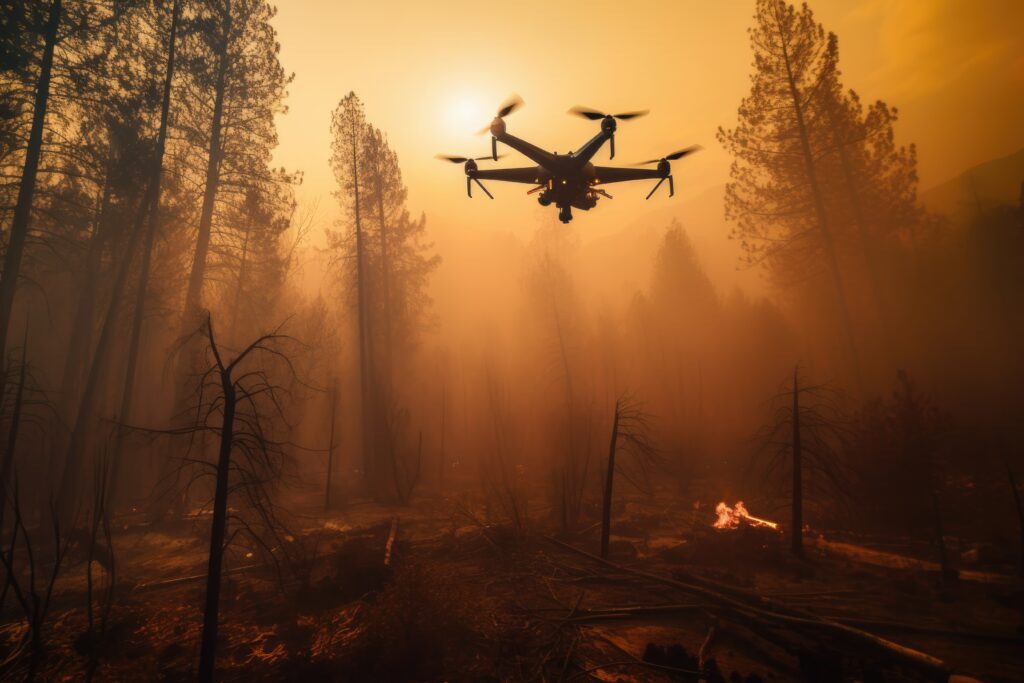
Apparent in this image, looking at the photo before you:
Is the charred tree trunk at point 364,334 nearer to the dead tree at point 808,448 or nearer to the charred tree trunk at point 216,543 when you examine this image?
the charred tree trunk at point 216,543

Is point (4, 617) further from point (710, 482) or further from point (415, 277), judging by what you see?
point (710, 482)

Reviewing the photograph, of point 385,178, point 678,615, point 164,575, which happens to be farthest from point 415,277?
point 678,615

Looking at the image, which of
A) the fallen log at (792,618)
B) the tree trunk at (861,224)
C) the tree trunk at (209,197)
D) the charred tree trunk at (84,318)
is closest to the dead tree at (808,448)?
the fallen log at (792,618)

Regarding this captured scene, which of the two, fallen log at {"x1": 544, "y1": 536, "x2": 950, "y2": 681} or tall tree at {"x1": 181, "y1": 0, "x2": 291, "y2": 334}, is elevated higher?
tall tree at {"x1": 181, "y1": 0, "x2": 291, "y2": 334}

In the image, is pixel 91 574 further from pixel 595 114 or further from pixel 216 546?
pixel 595 114

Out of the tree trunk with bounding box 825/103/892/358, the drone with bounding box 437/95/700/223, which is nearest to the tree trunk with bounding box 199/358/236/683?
the drone with bounding box 437/95/700/223

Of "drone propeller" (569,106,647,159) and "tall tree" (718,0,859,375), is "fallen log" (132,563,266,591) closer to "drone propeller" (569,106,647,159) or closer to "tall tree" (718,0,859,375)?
"drone propeller" (569,106,647,159)
